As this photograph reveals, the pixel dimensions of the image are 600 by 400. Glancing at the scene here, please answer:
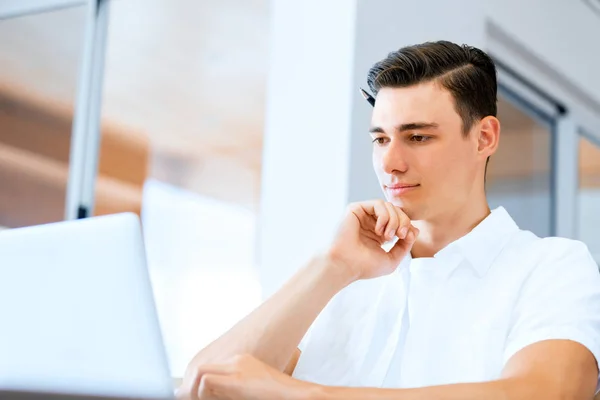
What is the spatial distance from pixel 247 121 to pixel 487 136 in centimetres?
503

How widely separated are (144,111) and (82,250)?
19.0 feet

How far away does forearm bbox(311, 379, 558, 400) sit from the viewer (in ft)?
3.74

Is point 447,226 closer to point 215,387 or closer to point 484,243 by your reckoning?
point 484,243

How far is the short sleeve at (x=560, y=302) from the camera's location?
1293mm

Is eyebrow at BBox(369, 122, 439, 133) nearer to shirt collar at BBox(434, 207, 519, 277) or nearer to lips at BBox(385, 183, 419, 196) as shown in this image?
lips at BBox(385, 183, 419, 196)

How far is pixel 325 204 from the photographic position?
2.38 meters

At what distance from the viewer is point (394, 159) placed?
156 cm

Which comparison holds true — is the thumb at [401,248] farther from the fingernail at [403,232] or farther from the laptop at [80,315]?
the laptop at [80,315]

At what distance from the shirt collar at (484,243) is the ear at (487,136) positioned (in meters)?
0.14

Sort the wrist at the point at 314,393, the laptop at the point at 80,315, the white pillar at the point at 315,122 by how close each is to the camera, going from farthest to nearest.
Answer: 1. the white pillar at the point at 315,122
2. the wrist at the point at 314,393
3. the laptop at the point at 80,315

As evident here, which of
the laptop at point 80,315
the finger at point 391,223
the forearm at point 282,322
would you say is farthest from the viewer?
the finger at point 391,223

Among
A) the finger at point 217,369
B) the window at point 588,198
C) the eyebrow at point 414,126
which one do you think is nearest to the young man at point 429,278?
the eyebrow at point 414,126

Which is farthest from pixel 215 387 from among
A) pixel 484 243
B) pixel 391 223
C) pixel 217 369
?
pixel 484 243

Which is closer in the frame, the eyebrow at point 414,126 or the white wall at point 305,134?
the eyebrow at point 414,126
